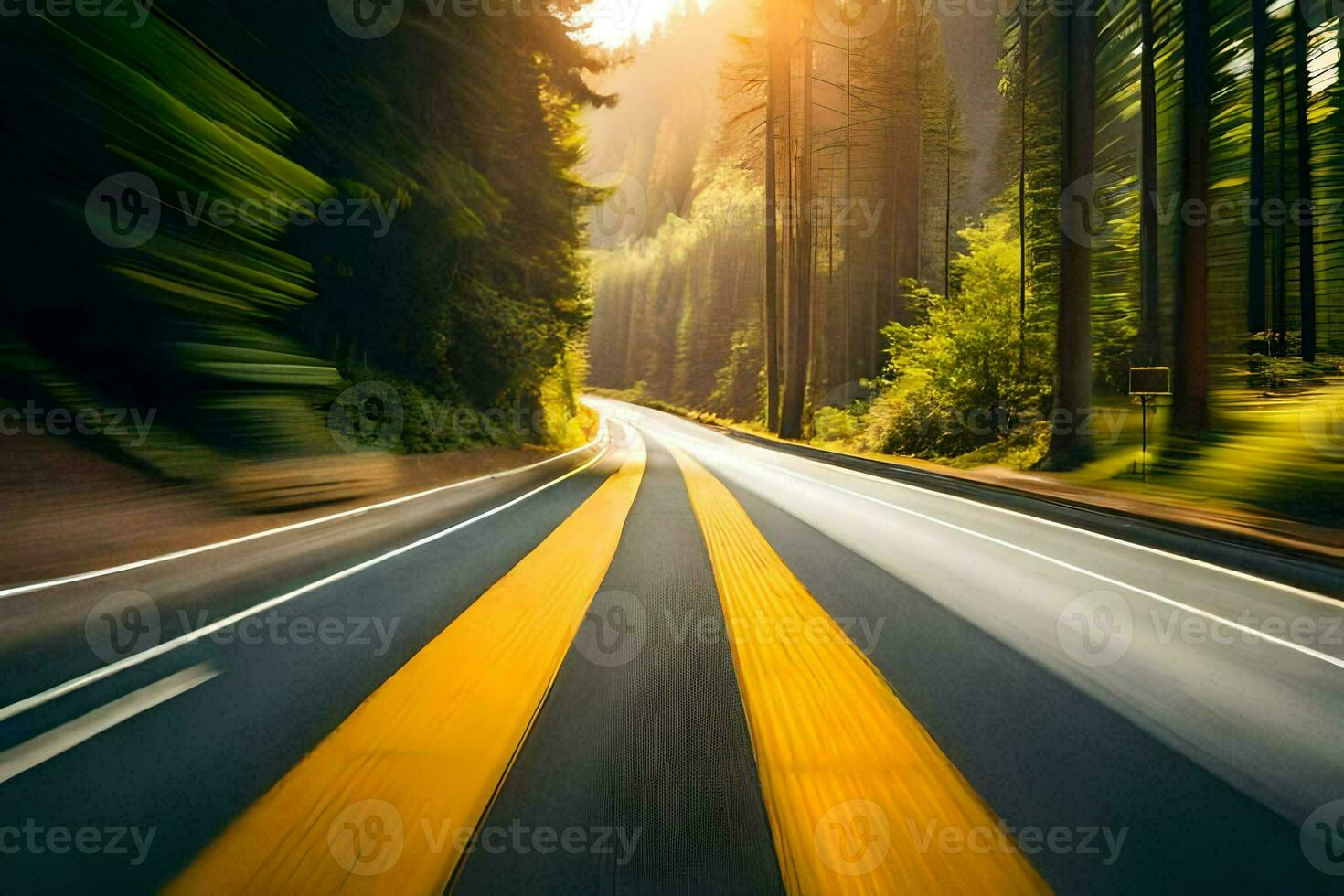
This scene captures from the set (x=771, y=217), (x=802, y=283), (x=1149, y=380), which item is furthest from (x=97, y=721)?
(x=771, y=217)

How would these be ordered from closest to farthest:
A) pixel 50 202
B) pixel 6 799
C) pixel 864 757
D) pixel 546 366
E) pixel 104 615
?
pixel 6 799 → pixel 864 757 → pixel 104 615 → pixel 50 202 → pixel 546 366

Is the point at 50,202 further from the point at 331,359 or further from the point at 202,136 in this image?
the point at 331,359

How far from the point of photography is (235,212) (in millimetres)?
8234

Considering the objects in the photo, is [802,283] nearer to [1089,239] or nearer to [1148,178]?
[1089,239]

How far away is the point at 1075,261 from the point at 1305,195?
17.8 feet

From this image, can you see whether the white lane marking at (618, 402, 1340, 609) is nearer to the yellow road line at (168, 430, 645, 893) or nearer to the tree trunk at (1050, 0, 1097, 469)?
the tree trunk at (1050, 0, 1097, 469)

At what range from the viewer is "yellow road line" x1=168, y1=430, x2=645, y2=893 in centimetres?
183

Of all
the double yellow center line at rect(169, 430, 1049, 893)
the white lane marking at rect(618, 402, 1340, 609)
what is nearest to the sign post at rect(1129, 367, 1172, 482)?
the white lane marking at rect(618, 402, 1340, 609)

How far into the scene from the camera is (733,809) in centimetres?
211

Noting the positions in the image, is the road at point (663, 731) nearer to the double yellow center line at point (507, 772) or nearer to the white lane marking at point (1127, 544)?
the double yellow center line at point (507, 772)

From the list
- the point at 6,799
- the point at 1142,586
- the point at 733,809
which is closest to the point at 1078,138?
the point at 1142,586

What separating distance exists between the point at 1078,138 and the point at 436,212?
13.5m

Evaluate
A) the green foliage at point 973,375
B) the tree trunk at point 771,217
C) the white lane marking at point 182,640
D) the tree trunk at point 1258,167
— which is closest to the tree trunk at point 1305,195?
the tree trunk at point 1258,167

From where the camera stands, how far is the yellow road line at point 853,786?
1.88m
